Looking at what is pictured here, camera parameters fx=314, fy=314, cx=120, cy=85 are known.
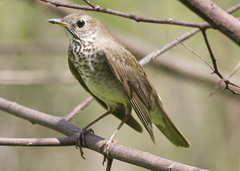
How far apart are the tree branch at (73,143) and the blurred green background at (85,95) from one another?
6.09 feet

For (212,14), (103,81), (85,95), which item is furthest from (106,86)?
(85,95)

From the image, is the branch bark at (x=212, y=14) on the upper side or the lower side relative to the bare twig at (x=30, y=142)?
upper

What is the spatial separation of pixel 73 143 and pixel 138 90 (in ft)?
3.69

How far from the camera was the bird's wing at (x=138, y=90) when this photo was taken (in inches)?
139

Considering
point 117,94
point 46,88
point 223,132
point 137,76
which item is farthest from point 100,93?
point 223,132

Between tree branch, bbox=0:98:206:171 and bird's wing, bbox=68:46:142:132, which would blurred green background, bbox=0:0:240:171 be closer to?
bird's wing, bbox=68:46:142:132

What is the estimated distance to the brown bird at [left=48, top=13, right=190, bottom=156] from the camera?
11.6 ft

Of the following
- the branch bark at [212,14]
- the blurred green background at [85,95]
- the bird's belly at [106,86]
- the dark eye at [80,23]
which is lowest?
the blurred green background at [85,95]

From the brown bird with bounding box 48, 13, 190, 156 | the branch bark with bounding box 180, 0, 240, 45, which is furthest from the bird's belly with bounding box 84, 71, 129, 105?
the branch bark with bounding box 180, 0, 240, 45

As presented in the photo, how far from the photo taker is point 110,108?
4.13 metres

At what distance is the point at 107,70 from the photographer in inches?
141

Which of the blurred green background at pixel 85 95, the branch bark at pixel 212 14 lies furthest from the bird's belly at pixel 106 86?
the branch bark at pixel 212 14

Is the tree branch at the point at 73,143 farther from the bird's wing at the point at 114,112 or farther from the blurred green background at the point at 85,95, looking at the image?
the blurred green background at the point at 85,95

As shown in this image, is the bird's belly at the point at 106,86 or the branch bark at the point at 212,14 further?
the bird's belly at the point at 106,86
